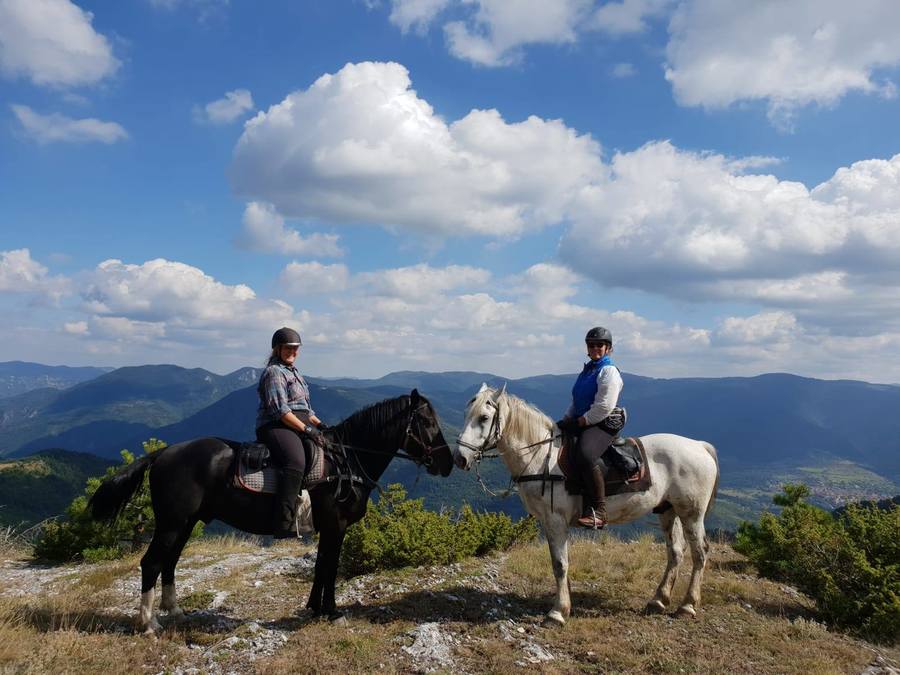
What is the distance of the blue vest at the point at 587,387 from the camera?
296 inches

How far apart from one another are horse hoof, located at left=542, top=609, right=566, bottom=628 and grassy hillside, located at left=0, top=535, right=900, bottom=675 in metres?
Answer: 0.12

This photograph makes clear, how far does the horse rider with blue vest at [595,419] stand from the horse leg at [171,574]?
217 inches

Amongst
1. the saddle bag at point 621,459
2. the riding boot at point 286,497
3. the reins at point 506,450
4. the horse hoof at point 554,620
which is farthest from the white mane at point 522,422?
the riding boot at point 286,497

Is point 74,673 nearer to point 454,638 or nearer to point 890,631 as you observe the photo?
point 454,638

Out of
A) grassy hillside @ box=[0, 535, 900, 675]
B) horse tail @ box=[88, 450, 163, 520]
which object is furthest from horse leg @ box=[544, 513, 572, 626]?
horse tail @ box=[88, 450, 163, 520]

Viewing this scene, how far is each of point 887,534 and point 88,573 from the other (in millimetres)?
14054

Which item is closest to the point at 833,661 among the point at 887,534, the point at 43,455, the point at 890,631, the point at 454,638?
the point at 890,631

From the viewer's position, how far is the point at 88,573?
9.89 meters

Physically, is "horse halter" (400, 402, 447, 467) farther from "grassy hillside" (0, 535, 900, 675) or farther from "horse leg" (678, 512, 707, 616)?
"horse leg" (678, 512, 707, 616)

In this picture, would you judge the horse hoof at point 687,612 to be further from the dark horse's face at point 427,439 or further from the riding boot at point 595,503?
the dark horse's face at point 427,439

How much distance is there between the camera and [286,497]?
6531 millimetres

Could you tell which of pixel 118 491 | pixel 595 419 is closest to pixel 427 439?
pixel 595 419

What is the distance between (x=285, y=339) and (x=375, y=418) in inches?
66.3

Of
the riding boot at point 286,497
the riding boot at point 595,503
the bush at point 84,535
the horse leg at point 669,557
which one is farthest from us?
the bush at point 84,535
